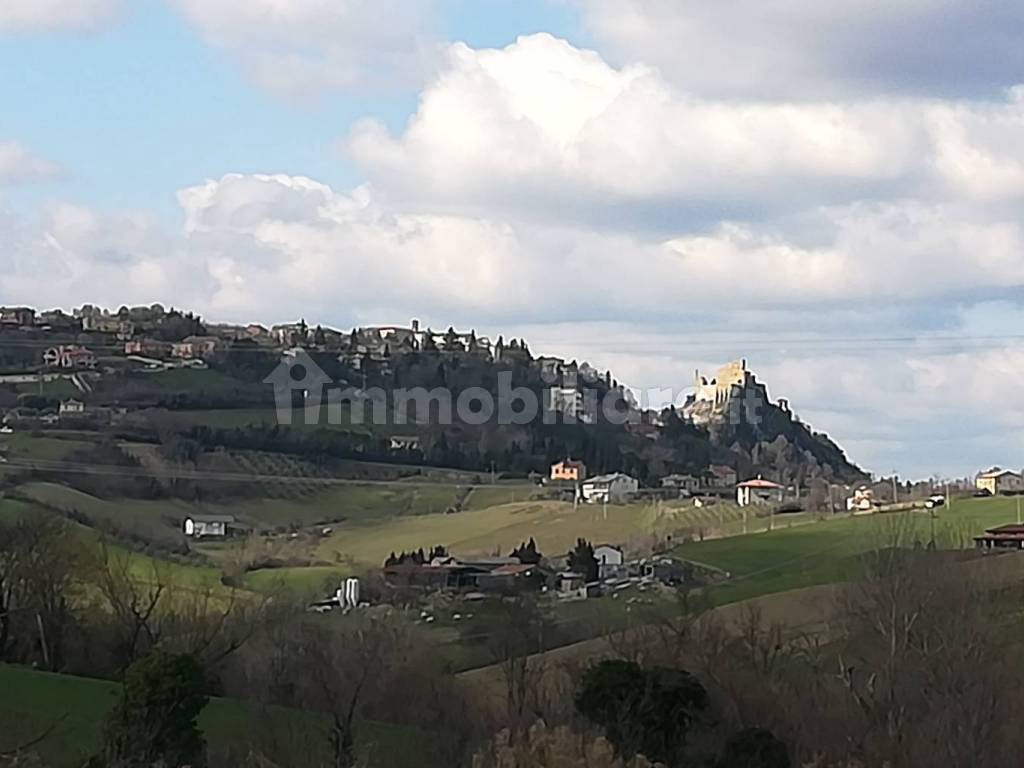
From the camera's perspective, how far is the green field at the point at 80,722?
125 feet

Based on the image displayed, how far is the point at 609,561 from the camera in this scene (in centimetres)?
8081

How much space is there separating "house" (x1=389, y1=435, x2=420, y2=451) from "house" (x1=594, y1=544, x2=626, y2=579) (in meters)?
23.3

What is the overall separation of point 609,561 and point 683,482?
3537cm

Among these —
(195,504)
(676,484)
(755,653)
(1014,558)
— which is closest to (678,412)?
(676,484)

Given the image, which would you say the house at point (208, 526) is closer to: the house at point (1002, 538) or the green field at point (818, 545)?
the green field at point (818, 545)

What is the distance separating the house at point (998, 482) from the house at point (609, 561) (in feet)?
106

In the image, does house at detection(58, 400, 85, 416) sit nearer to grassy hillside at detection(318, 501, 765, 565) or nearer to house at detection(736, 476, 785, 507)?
grassy hillside at detection(318, 501, 765, 565)

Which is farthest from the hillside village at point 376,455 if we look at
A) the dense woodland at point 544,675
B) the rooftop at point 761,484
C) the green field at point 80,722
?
the green field at point 80,722

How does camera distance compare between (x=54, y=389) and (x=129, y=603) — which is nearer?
(x=129, y=603)

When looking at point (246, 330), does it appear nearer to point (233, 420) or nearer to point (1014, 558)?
point (233, 420)

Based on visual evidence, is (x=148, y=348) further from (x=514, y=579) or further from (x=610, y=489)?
(x=514, y=579)

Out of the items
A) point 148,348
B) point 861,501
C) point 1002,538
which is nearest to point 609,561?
point 1002,538

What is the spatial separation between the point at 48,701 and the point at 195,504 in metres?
41.7

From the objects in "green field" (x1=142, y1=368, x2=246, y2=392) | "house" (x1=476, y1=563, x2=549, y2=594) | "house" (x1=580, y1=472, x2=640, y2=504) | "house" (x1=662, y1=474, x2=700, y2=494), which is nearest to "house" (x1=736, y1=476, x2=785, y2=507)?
"house" (x1=662, y1=474, x2=700, y2=494)
